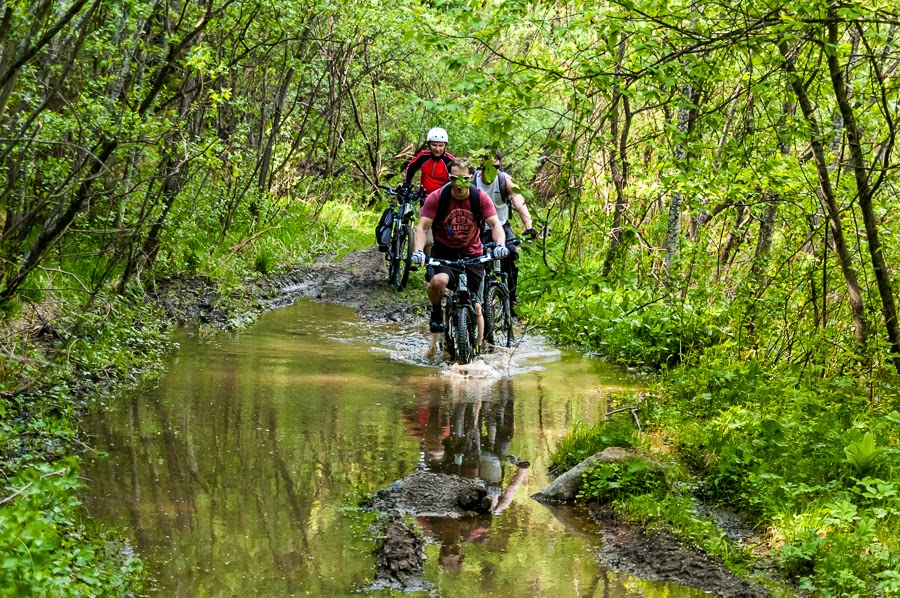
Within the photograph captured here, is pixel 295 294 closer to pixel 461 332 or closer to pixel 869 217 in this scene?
pixel 461 332

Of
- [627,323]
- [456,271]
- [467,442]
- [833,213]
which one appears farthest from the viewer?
[627,323]

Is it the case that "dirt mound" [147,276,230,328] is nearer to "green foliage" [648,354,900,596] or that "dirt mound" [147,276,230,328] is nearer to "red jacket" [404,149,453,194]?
"red jacket" [404,149,453,194]

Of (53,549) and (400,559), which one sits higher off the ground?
(53,549)

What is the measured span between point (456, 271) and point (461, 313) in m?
0.49

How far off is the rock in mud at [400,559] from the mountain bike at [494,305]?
6.19 meters

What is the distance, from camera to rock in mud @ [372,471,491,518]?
6.39 m

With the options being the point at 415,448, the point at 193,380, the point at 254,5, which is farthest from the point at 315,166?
the point at 415,448

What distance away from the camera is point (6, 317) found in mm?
8695

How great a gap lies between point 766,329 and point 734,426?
9.67 feet

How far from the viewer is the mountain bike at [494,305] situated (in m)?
12.1

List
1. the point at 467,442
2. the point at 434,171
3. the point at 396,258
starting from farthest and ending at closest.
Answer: the point at 396,258
the point at 434,171
the point at 467,442

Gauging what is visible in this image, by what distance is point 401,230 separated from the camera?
16281 mm

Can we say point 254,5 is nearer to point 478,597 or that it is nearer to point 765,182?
point 765,182

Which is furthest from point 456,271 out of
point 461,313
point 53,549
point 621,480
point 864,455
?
point 53,549
